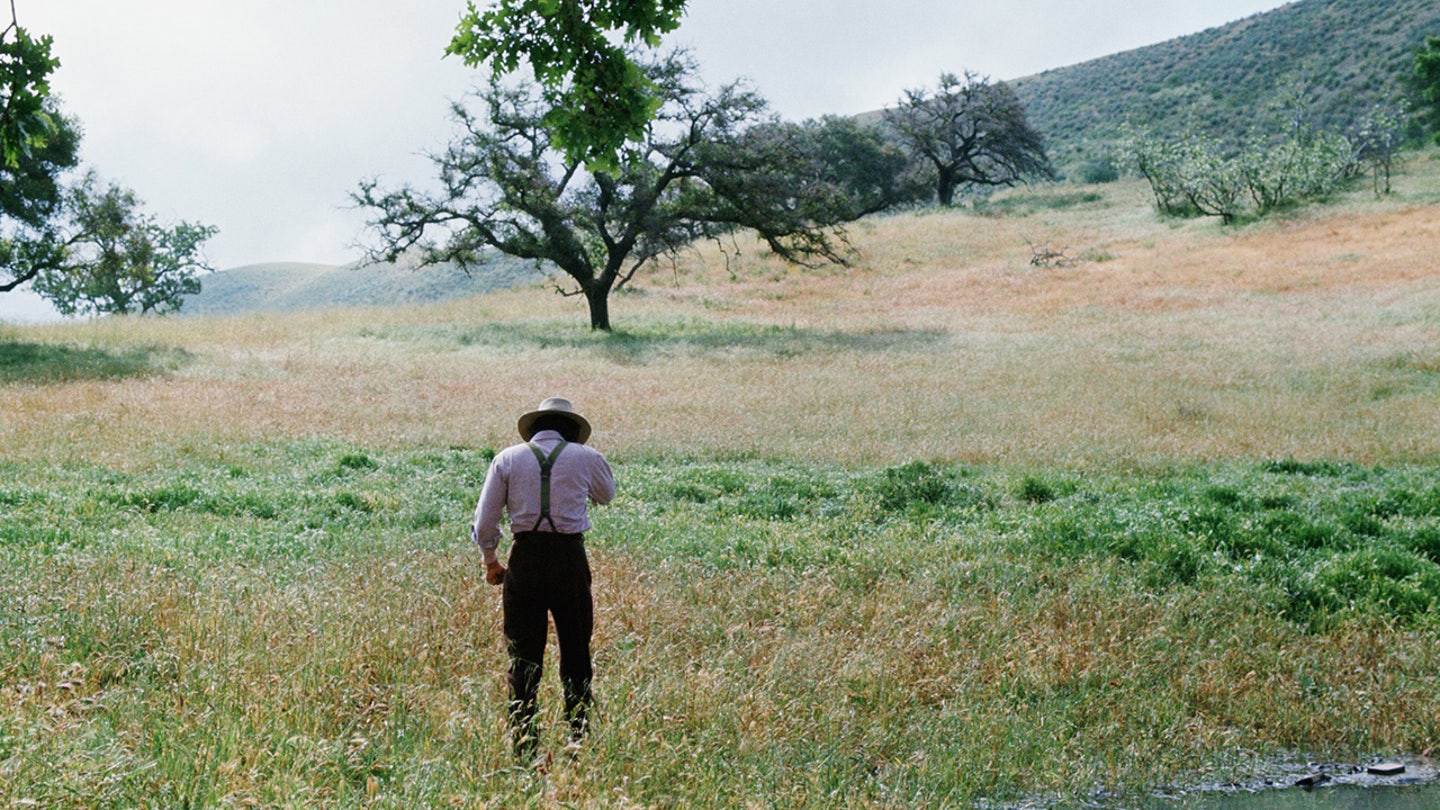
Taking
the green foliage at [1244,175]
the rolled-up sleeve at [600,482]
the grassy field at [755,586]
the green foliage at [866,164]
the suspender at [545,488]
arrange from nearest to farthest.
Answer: the grassy field at [755,586], the suspender at [545,488], the rolled-up sleeve at [600,482], the green foliage at [1244,175], the green foliage at [866,164]

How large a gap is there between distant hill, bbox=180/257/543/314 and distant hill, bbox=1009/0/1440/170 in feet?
175

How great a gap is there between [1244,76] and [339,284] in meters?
115

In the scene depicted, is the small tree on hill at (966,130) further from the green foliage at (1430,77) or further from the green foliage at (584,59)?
the green foliage at (584,59)

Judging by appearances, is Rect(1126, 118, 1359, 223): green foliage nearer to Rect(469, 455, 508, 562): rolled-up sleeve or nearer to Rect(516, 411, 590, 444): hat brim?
Rect(516, 411, 590, 444): hat brim

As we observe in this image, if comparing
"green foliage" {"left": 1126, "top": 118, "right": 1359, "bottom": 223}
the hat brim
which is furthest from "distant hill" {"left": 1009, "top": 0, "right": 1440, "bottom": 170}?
the hat brim

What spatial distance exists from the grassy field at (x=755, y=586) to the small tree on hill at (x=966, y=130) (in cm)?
4856

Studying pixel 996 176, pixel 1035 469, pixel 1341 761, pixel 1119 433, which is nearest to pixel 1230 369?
pixel 1119 433

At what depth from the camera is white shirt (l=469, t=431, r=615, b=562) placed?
4.92 m

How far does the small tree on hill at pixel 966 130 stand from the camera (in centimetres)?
6800

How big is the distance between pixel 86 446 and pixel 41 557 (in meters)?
7.69

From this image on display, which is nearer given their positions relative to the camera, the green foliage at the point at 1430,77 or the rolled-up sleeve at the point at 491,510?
the rolled-up sleeve at the point at 491,510

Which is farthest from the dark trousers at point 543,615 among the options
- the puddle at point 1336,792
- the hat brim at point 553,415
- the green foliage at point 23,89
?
the green foliage at point 23,89

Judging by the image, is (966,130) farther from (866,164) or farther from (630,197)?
(630,197)

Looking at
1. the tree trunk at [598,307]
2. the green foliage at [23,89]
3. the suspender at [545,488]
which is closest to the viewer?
the suspender at [545,488]
